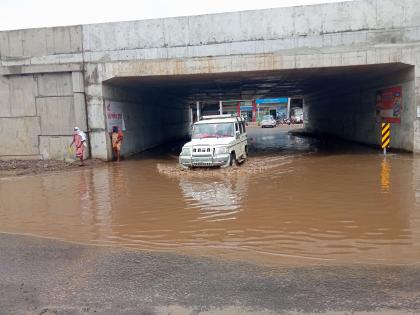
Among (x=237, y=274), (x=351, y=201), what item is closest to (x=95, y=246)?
(x=237, y=274)

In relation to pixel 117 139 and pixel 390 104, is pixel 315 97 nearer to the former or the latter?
pixel 390 104

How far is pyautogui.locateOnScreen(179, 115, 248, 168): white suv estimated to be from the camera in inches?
513

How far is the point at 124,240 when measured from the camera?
636 cm

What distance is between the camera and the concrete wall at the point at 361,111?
15.6 meters

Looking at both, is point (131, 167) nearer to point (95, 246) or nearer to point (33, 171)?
point (33, 171)

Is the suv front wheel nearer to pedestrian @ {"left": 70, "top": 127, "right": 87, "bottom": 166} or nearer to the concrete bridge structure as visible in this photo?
the concrete bridge structure

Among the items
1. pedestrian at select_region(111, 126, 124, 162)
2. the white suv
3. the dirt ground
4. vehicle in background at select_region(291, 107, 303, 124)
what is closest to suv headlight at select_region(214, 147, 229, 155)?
the white suv

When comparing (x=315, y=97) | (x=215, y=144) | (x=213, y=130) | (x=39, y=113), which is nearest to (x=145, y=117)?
(x=39, y=113)

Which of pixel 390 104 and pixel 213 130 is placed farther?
pixel 390 104

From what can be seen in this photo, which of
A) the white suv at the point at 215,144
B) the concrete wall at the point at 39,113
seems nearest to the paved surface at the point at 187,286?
the white suv at the point at 215,144

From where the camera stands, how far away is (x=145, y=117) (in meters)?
23.2

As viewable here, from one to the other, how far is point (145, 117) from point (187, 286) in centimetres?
1937

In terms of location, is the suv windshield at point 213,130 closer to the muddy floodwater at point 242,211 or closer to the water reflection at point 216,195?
the muddy floodwater at point 242,211

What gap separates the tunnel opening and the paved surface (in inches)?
479
